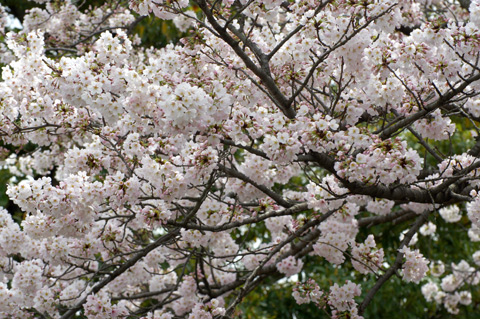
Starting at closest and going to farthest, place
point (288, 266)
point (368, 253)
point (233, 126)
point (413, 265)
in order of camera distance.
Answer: point (233, 126) → point (413, 265) → point (368, 253) → point (288, 266)

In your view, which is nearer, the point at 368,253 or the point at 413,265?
the point at 413,265

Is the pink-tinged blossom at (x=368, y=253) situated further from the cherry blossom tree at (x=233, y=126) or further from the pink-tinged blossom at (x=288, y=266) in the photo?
the pink-tinged blossom at (x=288, y=266)

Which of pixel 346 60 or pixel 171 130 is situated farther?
pixel 346 60

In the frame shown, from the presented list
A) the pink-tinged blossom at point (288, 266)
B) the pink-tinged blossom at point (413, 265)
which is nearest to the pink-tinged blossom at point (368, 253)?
the pink-tinged blossom at point (413, 265)

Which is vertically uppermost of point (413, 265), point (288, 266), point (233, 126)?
point (288, 266)

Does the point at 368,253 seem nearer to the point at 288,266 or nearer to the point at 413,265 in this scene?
the point at 413,265

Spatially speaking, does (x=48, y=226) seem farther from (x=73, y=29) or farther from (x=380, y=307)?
(x=380, y=307)

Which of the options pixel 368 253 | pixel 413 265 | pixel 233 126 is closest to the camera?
pixel 233 126

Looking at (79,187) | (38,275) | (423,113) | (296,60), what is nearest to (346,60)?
Answer: (296,60)

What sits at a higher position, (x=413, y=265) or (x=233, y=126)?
(x=233, y=126)

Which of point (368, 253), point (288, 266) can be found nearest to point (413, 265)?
point (368, 253)

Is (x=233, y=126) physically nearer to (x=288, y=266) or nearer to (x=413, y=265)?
(x=413, y=265)

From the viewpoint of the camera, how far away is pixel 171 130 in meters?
3.06

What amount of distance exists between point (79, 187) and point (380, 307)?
4.58 meters
